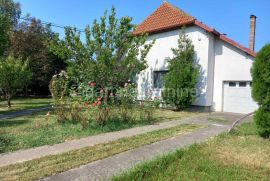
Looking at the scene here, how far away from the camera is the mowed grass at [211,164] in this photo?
4219mm

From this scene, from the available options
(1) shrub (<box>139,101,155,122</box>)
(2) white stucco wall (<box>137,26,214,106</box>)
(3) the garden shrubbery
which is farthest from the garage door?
(3) the garden shrubbery

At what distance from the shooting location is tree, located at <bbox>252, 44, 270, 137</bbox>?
7.08 m

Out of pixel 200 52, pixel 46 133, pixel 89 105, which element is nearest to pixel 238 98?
pixel 200 52

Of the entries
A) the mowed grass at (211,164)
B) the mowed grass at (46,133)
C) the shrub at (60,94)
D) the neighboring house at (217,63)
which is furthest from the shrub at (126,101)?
the neighboring house at (217,63)

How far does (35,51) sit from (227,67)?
20455 mm

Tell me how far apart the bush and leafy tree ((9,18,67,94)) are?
20779 mm

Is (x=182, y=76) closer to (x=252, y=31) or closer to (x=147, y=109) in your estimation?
(x=147, y=109)

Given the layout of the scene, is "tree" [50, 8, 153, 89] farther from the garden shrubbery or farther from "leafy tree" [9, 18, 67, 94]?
"leafy tree" [9, 18, 67, 94]

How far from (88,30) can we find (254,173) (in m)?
11.7

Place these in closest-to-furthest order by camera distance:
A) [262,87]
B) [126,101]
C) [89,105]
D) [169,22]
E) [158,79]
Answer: [262,87] < [89,105] < [126,101] < [169,22] < [158,79]

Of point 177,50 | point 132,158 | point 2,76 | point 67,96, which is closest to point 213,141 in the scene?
point 132,158

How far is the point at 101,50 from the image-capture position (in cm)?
1355

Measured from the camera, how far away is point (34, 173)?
14.0 feet

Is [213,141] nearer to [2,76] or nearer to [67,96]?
[67,96]
